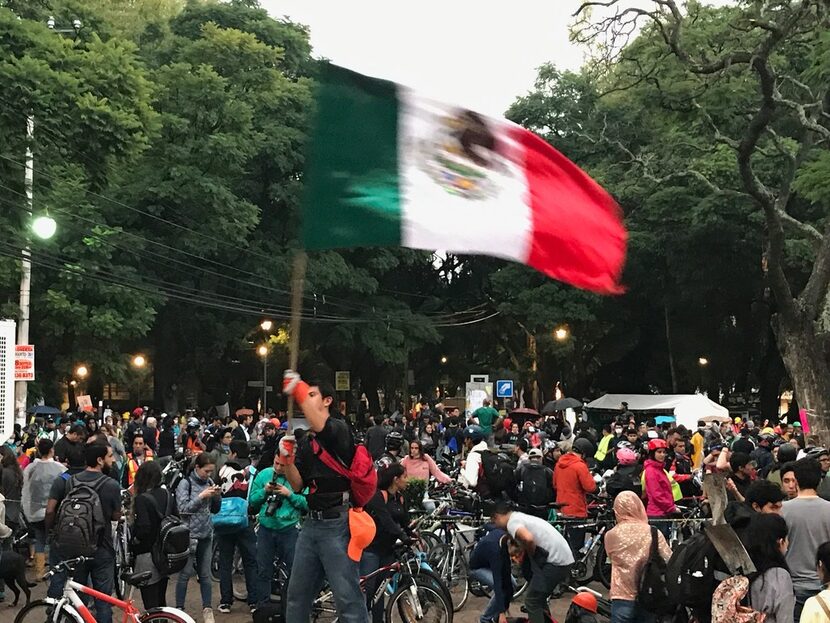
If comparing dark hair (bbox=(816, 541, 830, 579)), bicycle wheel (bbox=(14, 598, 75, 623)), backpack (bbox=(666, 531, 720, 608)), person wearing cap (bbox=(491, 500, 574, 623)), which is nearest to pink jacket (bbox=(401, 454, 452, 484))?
person wearing cap (bbox=(491, 500, 574, 623))

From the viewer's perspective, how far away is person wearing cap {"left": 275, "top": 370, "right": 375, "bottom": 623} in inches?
274

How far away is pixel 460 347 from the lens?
5166 centimetres

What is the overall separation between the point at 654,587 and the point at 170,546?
3837mm

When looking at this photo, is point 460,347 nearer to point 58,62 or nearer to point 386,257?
point 386,257

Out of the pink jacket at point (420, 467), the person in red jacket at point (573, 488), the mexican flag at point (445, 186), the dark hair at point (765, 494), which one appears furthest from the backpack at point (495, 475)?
the mexican flag at point (445, 186)

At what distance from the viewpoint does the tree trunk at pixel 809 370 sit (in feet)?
76.1

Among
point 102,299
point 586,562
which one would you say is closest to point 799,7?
point 586,562

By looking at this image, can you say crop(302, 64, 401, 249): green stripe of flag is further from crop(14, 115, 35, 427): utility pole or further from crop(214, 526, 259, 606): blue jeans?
crop(14, 115, 35, 427): utility pole

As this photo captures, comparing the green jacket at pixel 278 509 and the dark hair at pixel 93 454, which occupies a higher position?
the dark hair at pixel 93 454

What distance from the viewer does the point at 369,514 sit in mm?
9109

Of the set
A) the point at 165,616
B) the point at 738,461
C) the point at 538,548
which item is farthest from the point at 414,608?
the point at 738,461

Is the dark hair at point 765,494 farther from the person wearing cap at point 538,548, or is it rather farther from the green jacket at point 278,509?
the green jacket at point 278,509

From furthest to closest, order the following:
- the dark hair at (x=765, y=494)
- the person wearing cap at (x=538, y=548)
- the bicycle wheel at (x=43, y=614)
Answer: the person wearing cap at (x=538, y=548)
the bicycle wheel at (x=43, y=614)
the dark hair at (x=765, y=494)

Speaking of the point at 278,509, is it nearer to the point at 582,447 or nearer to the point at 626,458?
the point at 626,458
